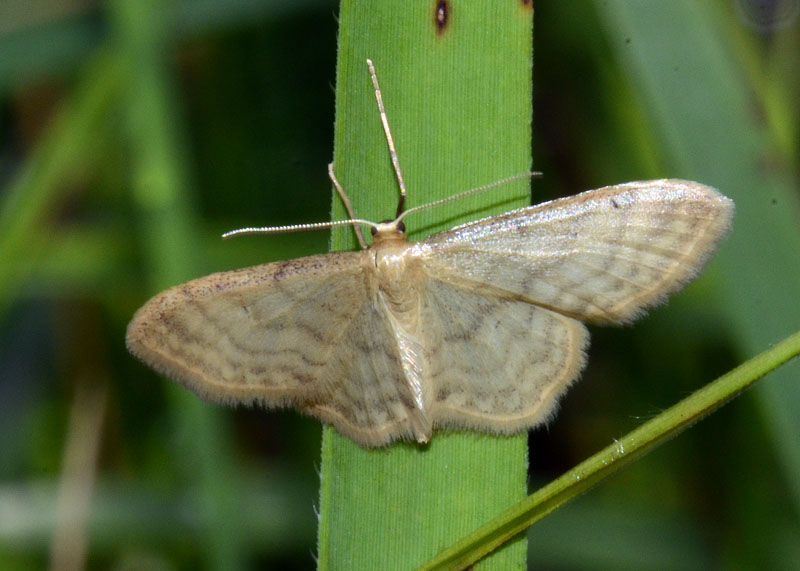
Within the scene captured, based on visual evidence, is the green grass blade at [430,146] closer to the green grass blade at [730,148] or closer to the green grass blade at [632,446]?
the green grass blade at [632,446]

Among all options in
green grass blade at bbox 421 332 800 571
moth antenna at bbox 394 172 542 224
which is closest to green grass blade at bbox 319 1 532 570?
moth antenna at bbox 394 172 542 224

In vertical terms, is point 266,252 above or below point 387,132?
below

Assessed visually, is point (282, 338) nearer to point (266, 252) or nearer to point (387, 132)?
point (387, 132)

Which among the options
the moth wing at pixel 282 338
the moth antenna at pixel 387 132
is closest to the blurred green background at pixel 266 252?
the moth wing at pixel 282 338

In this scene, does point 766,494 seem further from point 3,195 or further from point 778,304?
point 3,195

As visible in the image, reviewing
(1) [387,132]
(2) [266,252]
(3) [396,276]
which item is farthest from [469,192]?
(2) [266,252]

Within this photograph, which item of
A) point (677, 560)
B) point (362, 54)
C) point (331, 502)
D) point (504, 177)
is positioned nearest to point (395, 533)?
point (331, 502)
